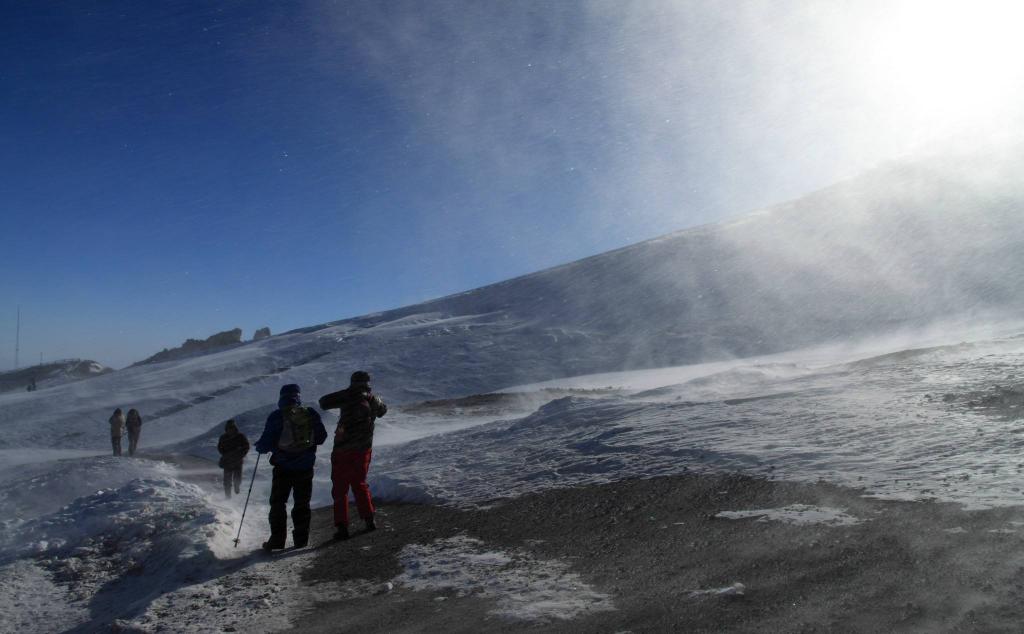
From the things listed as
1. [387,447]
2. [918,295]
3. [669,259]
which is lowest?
[387,447]

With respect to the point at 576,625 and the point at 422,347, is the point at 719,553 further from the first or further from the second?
the point at 422,347

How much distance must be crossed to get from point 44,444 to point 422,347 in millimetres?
18049

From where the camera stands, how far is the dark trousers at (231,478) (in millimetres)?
12713

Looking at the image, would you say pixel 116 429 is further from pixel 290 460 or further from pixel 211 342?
pixel 211 342

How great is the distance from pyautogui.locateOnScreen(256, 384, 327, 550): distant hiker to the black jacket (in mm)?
292

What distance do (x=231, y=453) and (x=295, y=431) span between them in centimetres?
657

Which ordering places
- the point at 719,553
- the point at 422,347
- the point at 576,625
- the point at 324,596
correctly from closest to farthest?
the point at 576,625 < the point at 719,553 < the point at 324,596 < the point at 422,347

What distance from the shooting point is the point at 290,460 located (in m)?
7.10

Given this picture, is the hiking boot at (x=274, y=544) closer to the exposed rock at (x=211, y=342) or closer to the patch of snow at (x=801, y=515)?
the patch of snow at (x=801, y=515)

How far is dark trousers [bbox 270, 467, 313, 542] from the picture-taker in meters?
6.97

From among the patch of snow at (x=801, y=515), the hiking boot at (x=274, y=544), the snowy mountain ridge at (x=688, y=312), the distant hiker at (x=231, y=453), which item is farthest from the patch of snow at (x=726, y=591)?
the snowy mountain ridge at (x=688, y=312)

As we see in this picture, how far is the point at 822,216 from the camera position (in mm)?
42656

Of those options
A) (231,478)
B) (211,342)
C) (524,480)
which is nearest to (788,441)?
(524,480)

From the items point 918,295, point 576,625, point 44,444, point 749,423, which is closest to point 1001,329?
point 918,295
